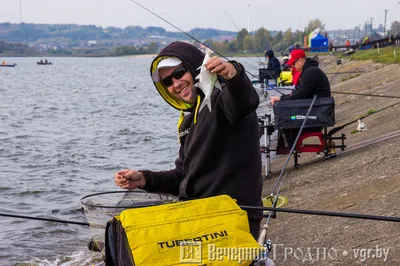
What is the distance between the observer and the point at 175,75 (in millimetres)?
3889

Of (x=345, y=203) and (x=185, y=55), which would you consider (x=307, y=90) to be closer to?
(x=345, y=203)

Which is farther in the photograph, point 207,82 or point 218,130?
point 218,130

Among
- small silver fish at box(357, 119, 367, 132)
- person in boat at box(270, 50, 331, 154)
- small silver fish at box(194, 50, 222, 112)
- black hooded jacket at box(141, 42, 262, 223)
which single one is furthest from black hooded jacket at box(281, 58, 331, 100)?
small silver fish at box(194, 50, 222, 112)

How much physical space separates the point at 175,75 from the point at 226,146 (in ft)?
1.80

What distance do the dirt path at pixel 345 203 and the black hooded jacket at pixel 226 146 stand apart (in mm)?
2237

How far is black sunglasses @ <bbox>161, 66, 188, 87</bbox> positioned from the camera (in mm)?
3830

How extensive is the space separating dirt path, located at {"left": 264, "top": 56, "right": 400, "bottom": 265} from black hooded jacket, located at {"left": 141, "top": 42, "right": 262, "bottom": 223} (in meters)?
2.24

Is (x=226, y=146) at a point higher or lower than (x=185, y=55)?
lower

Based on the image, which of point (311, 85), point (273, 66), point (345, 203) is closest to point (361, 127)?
point (311, 85)

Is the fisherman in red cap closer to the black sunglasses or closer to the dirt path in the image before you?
the dirt path

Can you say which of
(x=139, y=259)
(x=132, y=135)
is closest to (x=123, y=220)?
(x=139, y=259)

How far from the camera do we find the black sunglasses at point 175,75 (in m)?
3.83

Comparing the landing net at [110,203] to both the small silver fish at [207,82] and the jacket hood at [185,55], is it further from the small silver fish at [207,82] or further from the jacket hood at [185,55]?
the small silver fish at [207,82]

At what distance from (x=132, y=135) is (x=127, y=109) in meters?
13.3
